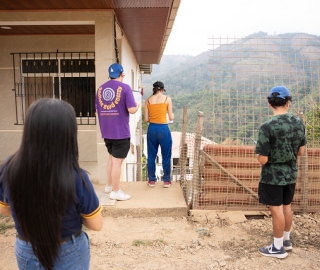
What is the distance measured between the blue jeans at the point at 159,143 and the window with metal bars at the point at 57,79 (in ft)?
8.47

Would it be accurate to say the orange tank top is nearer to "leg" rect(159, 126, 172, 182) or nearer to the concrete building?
"leg" rect(159, 126, 172, 182)

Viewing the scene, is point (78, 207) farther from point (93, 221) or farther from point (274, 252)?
point (274, 252)

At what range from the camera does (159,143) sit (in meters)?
5.39

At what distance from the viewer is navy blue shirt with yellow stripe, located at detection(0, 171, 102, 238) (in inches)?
63.9

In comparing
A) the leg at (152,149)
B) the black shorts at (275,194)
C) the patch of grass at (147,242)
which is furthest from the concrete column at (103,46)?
the black shorts at (275,194)

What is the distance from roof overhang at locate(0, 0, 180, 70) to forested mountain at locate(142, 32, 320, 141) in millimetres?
1429

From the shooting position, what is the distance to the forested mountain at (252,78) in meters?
4.77

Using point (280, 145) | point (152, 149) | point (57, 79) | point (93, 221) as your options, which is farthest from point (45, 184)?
point (57, 79)

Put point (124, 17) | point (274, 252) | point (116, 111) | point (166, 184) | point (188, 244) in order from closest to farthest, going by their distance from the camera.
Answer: point (274, 252)
point (188, 244)
point (116, 111)
point (166, 184)
point (124, 17)

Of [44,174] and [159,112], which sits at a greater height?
[159,112]

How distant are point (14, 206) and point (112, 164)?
128 inches

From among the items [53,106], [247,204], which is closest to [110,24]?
[247,204]

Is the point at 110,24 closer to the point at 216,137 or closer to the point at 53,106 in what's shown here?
the point at 216,137

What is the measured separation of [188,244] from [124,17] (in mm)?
4336
